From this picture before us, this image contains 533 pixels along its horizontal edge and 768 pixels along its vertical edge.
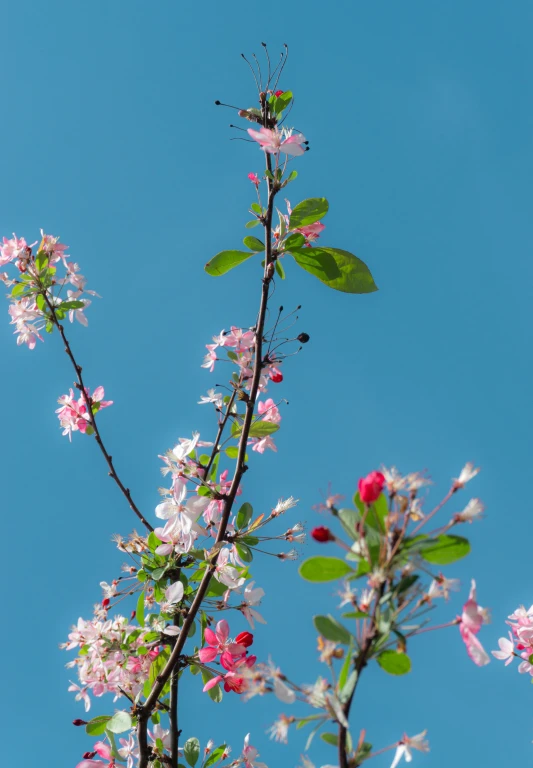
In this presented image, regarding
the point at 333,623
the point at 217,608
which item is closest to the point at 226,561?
the point at 217,608

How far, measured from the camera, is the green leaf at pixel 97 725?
114 inches

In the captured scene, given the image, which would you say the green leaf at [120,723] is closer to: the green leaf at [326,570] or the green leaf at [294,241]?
the green leaf at [326,570]

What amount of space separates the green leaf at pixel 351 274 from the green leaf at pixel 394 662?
170 centimetres

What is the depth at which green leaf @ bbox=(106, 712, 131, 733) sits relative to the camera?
2.68 m

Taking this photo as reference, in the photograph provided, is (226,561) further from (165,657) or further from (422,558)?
(422,558)

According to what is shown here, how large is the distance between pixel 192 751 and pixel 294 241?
224cm

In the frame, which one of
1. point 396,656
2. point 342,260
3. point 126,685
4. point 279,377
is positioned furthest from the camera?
point 279,377

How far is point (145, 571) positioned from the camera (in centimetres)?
315

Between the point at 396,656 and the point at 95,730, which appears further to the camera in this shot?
the point at 95,730

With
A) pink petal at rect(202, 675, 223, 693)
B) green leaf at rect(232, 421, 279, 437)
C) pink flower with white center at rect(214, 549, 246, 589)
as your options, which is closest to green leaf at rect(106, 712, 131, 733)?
pink petal at rect(202, 675, 223, 693)

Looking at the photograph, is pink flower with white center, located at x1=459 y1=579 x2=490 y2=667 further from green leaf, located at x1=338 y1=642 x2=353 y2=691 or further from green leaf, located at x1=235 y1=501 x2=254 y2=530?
green leaf, located at x1=235 y1=501 x2=254 y2=530

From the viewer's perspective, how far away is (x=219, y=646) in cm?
277

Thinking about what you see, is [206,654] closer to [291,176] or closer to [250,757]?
[250,757]

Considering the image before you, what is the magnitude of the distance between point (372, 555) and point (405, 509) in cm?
12
